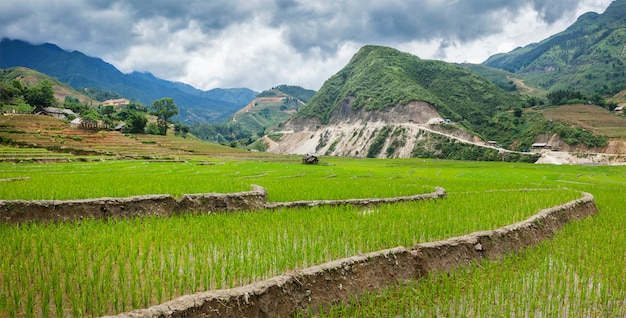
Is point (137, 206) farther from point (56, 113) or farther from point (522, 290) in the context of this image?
point (56, 113)

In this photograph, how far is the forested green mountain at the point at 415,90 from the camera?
126 meters

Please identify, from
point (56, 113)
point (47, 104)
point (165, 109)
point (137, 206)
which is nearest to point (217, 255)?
point (137, 206)

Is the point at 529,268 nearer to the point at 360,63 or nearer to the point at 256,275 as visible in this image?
the point at 256,275

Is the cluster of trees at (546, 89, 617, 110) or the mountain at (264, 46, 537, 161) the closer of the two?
the mountain at (264, 46, 537, 161)

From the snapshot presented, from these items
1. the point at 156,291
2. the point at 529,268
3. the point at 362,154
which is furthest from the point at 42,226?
the point at 362,154

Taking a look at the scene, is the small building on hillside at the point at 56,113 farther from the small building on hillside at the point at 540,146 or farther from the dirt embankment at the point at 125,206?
the small building on hillside at the point at 540,146

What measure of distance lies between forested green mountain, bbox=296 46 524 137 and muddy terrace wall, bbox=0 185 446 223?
115 meters

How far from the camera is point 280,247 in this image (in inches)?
262

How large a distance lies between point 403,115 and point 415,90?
1734 centimetres

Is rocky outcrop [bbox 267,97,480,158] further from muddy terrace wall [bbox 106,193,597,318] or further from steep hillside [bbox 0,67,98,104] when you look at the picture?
steep hillside [bbox 0,67,98,104]

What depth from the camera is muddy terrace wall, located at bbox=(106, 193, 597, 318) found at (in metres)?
3.95

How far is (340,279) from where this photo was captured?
5207 millimetres

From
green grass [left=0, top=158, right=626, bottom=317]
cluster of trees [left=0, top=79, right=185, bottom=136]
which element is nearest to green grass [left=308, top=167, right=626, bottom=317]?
green grass [left=0, top=158, right=626, bottom=317]

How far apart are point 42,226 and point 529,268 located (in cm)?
998
